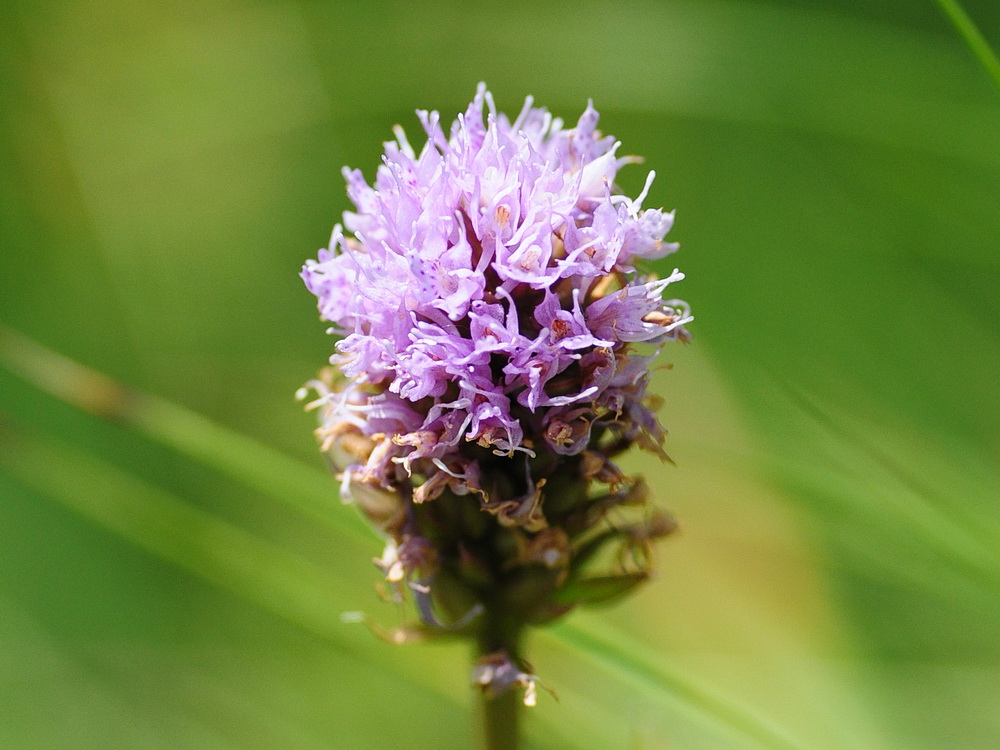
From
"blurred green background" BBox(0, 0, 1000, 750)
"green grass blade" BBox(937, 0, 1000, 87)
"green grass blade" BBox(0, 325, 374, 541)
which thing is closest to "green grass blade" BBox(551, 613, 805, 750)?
"blurred green background" BBox(0, 0, 1000, 750)

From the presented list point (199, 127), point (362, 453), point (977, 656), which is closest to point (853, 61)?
point (977, 656)

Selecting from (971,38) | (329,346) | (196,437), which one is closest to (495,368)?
(196,437)

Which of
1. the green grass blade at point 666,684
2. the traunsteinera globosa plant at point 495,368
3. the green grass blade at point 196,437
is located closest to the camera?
the traunsteinera globosa plant at point 495,368

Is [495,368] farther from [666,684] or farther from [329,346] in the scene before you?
[329,346]

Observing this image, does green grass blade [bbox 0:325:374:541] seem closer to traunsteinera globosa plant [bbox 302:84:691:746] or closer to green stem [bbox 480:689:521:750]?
traunsteinera globosa plant [bbox 302:84:691:746]

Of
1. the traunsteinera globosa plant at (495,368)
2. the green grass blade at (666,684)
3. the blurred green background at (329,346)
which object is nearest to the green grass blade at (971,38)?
the traunsteinera globosa plant at (495,368)

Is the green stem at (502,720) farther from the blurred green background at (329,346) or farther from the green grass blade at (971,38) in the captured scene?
the green grass blade at (971,38)
